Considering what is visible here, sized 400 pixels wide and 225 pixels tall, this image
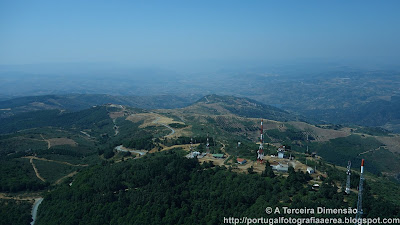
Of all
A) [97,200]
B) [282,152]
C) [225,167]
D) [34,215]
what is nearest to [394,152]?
[282,152]

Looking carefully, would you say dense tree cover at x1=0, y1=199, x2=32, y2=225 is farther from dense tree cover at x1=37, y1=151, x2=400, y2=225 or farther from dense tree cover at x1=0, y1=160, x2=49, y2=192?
dense tree cover at x1=0, y1=160, x2=49, y2=192

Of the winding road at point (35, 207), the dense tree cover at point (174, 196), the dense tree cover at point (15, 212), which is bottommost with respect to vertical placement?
the winding road at point (35, 207)

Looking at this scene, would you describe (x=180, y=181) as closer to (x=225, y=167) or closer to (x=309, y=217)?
(x=225, y=167)

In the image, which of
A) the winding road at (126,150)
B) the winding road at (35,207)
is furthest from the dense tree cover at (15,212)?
the winding road at (126,150)

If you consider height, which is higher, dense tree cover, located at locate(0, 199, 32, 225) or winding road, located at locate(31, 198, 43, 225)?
dense tree cover, located at locate(0, 199, 32, 225)

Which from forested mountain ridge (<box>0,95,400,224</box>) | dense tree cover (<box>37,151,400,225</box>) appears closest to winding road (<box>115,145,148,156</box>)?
forested mountain ridge (<box>0,95,400,224</box>)

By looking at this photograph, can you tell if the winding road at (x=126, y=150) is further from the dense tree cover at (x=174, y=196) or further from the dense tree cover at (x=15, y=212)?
the dense tree cover at (x=15, y=212)

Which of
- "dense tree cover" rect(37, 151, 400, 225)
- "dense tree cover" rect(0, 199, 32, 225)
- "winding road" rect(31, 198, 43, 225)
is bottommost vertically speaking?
"winding road" rect(31, 198, 43, 225)
